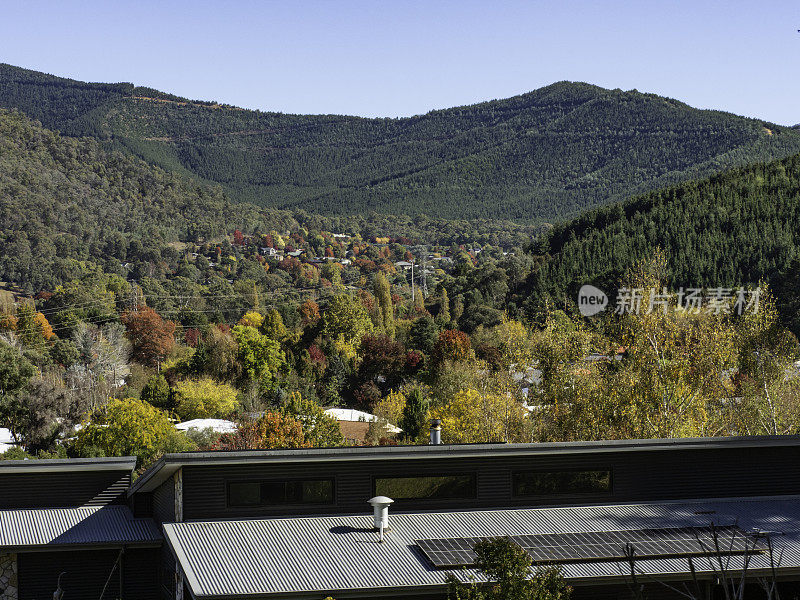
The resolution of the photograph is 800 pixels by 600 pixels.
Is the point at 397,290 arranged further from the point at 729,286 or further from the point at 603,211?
the point at 729,286

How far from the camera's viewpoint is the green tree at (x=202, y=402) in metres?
58.9

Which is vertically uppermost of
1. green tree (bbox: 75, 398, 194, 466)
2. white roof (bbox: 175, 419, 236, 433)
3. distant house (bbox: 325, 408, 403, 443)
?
green tree (bbox: 75, 398, 194, 466)

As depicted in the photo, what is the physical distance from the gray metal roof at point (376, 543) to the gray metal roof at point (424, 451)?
1.06m

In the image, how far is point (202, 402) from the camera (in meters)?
59.2

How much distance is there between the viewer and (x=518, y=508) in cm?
1930

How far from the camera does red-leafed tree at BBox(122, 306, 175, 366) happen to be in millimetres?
83562

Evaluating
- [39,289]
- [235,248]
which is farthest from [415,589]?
[235,248]

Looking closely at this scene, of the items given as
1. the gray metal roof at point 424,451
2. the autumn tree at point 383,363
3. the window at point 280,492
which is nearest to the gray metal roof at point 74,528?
the gray metal roof at point 424,451

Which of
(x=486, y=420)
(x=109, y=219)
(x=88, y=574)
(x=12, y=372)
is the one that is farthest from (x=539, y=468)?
(x=109, y=219)

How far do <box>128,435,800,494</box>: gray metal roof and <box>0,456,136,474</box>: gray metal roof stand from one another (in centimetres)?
103

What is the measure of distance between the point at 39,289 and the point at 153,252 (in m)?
21.0

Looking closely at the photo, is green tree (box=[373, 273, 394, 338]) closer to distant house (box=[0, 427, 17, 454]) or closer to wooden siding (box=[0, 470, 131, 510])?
distant house (box=[0, 427, 17, 454])

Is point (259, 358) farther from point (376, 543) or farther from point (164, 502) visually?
point (376, 543)

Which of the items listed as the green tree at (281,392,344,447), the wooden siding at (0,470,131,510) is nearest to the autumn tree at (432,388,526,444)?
the green tree at (281,392,344,447)
